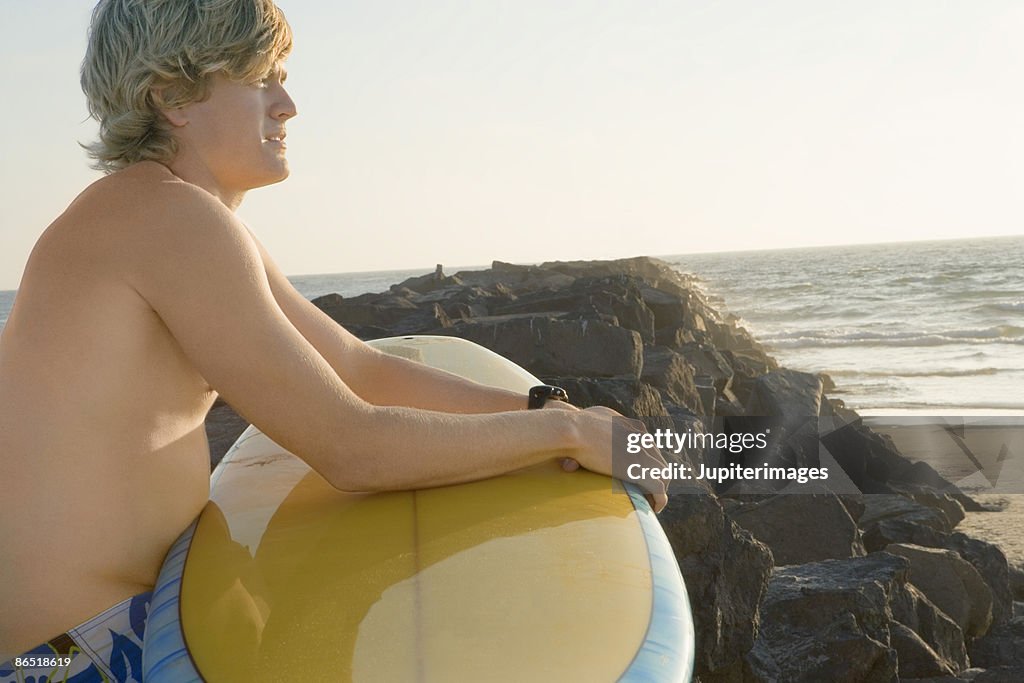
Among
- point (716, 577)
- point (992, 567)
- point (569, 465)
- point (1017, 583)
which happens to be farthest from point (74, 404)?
point (1017, 583)

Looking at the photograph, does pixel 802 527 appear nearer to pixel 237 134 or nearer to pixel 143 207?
pixel 237 134

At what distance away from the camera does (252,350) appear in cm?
148

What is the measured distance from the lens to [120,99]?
5.41ft

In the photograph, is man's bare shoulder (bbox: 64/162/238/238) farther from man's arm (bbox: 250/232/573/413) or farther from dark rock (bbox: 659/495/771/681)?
dark rock (bbox: 659/495/771/681)

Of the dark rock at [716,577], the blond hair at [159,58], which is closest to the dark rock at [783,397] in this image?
the dark rock at [716,577]

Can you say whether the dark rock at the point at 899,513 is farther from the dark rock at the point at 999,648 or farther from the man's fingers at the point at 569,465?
the man's fingers at the point at 569,465

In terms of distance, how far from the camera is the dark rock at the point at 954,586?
4.29 metres

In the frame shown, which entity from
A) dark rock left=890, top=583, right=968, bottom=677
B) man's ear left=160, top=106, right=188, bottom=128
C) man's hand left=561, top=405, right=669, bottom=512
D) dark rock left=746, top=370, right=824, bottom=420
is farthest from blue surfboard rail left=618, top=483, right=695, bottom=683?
dark rock left=746, top=370, right=824, bottom=420

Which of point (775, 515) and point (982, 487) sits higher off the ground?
point (775, 515)

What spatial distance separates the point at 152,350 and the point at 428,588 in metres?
0.55

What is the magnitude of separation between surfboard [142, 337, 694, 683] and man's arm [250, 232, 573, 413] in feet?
1.14

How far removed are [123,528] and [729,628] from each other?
2114 mm

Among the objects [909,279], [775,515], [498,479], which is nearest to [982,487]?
[775,515]

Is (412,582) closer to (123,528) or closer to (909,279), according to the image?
(123,528)
